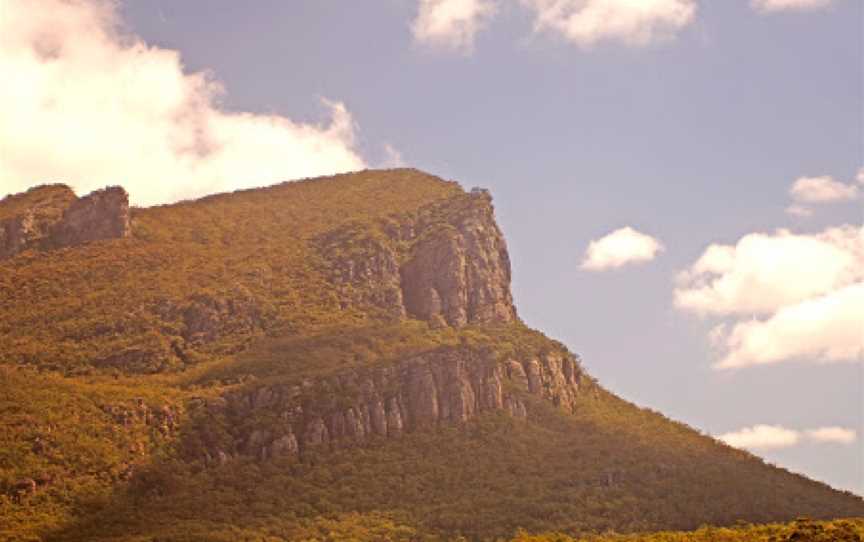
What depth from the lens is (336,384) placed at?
483 feet

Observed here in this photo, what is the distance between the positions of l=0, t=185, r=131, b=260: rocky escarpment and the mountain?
36cm

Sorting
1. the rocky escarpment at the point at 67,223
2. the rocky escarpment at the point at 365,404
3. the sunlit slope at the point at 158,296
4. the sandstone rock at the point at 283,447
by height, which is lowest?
the sandstone rock at the point at 283,447

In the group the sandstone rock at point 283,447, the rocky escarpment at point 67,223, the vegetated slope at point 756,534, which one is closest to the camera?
the vegetated slope at point 756,534

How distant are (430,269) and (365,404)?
1742 inches

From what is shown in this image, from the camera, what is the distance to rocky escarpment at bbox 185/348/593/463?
140375 millimetres

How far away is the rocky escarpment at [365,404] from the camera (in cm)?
14038

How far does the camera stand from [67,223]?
185750 millimetres

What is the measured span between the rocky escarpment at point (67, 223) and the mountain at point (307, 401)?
1.18 feet

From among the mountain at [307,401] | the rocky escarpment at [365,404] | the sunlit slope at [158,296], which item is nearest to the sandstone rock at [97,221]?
the mountain at [307,401]

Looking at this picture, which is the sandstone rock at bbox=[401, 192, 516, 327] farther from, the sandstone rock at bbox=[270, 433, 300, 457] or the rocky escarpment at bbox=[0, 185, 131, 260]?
the sandstone rock at bbox=[270, 433, 300, 457]

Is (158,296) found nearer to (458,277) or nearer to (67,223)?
(67,223)

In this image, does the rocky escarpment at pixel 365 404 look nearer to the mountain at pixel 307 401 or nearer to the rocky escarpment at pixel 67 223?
the mountain at pixel 307 401

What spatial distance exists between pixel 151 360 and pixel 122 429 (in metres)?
22.7

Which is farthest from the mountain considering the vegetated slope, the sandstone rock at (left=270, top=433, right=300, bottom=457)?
the vegetated slope
